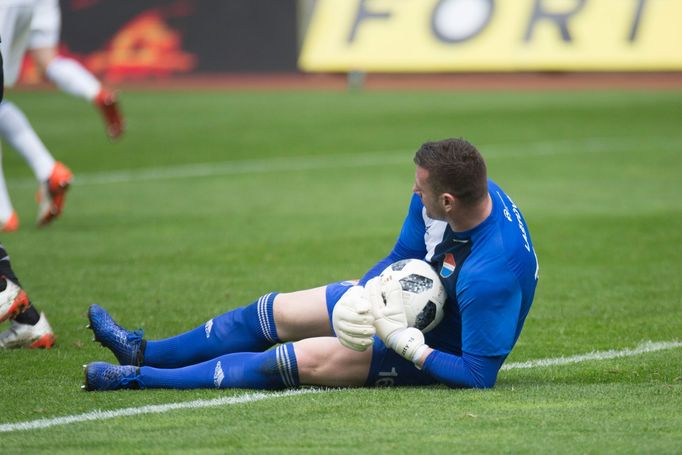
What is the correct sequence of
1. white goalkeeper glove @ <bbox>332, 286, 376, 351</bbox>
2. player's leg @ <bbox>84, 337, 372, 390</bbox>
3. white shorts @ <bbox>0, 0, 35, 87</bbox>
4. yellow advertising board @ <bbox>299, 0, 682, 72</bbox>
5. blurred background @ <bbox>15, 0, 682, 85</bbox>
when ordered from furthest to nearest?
blurred background @ <bbox>15, 0, 682, 85</bbox>
yellow advertising board @ <bbox>299, 0, 682, 72</bbox>
white shorts @ <bbox>0, 0, 35, 87</bbox>
player's leg @ <bbox>84, 337, 372, 390</bbox>
white goalkeeper glove @ <bbox>332, 286, 376, 351</bbox>

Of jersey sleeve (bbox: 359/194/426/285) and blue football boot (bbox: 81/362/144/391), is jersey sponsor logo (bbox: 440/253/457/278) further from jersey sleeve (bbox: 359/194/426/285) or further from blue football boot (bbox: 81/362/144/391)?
blue football boot (bbox: 81/362/144/391)

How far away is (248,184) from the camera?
15.7 metres

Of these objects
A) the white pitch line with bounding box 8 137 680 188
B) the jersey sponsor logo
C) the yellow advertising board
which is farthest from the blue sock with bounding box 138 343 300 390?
the yellow advertising board

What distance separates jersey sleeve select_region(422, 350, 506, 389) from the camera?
572 centimetres

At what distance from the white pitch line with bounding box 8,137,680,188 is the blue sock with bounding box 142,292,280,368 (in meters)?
9.99

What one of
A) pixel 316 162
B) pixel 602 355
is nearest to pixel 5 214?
pixel 602 355

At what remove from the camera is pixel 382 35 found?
997 inches

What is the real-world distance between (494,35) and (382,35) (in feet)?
7.08

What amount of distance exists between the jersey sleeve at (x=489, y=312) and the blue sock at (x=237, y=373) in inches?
30.5

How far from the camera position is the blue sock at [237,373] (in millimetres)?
5852

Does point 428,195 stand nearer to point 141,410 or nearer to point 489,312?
point 489,312

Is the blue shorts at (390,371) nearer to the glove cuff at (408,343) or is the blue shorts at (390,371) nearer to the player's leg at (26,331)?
the glove cuff at (408,343)

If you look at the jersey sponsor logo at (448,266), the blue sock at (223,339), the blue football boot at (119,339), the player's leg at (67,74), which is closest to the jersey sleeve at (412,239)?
the jersey sponsor logo at (448,266)

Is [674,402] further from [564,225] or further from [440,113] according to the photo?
[440,113]
